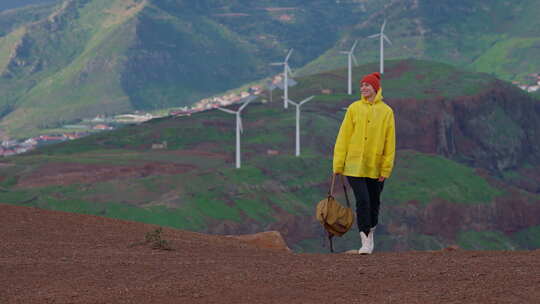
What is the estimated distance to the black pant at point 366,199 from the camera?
1047 inches

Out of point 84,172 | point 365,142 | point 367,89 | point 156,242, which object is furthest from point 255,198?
point 367,89

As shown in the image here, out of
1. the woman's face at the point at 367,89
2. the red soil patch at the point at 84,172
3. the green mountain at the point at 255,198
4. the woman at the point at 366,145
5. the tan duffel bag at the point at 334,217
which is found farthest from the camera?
the red soil patch at the point at 84,172

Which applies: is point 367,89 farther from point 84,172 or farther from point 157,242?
point 84,172

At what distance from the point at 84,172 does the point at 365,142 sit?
151 m

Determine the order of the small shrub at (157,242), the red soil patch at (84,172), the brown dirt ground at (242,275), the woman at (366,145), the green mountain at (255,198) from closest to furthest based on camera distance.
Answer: the brown dirt ground at (242,275) → the woman at (366,145) → the small shrub at (157,242) → the green mountain at (255,198) → the red soil patch at (84,172)

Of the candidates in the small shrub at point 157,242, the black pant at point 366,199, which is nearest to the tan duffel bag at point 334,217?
the black pant at point 366,199

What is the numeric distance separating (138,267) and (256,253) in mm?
4869

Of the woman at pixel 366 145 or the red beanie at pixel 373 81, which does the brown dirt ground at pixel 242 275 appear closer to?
the woman at pixel 366 145

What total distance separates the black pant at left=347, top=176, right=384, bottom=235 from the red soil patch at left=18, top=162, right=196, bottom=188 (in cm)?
14055

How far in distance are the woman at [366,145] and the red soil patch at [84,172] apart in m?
141

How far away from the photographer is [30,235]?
29750 mm

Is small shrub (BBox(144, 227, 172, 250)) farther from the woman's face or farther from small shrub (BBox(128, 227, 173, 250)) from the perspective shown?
the woman's face

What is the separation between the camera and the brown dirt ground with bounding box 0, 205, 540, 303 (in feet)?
65.7

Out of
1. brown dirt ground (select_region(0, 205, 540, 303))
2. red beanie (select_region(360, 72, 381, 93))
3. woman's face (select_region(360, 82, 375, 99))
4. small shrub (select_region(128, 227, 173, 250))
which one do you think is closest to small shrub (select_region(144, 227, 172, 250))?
small shrub (select_region(128, 227, 173, 250))
